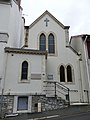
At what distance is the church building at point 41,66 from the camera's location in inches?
499

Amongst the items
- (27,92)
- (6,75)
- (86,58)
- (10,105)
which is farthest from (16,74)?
(86,58)

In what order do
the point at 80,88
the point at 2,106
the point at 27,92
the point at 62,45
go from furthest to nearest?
the point at 62,45, the point at 80,88, the point at 27,92, the point at 2,106

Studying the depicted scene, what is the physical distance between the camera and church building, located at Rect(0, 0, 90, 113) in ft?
41.5

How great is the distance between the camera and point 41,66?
13969 mm

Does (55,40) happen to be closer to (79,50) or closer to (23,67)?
(79,50)

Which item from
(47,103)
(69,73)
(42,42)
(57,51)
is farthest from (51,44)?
(47,103)

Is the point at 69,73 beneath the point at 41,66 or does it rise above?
beneath

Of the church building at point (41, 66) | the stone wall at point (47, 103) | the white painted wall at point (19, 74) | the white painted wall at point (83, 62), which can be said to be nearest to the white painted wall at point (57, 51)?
the church building at point (41, 66)

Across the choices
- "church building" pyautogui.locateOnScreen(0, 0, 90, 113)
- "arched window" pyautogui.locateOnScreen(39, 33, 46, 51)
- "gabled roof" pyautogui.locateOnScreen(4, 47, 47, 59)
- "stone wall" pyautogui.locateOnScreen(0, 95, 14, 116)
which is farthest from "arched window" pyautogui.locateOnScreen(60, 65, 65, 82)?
"stone wall" pyautogui.locateOnScreen(0, 95, 14, 116)

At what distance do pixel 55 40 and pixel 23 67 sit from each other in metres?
6.59

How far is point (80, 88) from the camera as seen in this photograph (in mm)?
17000

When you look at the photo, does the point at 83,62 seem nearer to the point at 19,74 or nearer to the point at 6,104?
the point at 19,74

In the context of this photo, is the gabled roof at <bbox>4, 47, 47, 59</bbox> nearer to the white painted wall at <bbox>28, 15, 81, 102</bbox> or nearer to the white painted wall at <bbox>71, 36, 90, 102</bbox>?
the white painted wall at <bbox>28, 15, 81, 102</bbox>

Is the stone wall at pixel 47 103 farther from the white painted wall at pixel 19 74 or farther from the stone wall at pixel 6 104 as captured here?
the stone wall at pixel 6 104
